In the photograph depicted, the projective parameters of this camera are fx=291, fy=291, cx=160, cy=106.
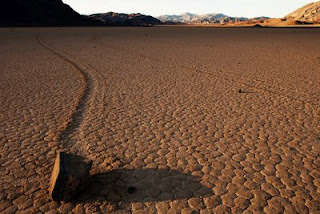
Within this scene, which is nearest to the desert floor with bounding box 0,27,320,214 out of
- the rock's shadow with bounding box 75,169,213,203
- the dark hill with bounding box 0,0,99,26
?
the rock's shadow with bounding box 75,169,213,203

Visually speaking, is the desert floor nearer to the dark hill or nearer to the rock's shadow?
the rock's shadow

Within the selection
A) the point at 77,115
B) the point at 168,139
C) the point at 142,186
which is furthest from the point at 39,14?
the point at 142,186

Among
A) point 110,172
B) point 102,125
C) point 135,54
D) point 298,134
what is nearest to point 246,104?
point 298,134

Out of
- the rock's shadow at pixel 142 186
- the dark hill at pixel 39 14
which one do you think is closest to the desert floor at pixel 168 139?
the rock's shadow at pixel 142 186

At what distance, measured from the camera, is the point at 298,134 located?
4.62 meters

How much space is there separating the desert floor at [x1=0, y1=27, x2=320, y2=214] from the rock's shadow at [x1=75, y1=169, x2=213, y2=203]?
0.01 meters

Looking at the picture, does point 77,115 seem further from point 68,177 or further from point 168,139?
point 68,177

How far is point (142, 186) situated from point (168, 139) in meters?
1.32

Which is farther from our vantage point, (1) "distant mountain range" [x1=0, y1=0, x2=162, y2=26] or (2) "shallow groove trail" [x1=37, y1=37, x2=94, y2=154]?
(1) "distant mountain range" [x1=0, y1=0, x2=162, y2=26]

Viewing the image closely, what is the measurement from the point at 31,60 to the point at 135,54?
4.55 metres

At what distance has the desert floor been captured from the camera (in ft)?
10.1

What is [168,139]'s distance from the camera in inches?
177

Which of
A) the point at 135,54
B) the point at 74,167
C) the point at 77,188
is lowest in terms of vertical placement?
the point at 135,54

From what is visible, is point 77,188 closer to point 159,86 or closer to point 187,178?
point 187,178
